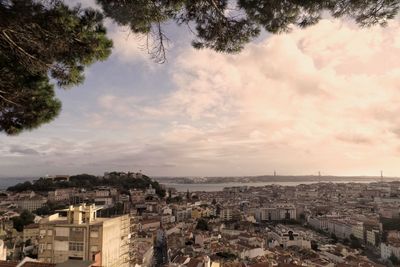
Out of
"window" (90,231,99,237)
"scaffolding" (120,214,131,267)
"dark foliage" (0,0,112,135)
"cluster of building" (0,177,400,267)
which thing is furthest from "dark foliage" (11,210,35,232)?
"dark foliage" (0,0,112,135)

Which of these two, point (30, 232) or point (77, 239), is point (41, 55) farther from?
point (30, 232)

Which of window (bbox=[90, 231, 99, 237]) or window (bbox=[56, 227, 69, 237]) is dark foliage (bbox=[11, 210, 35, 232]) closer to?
window (bbox=[56, 227, 69, 237])

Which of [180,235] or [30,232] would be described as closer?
[30,232]

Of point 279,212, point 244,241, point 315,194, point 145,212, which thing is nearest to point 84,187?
point 145,212

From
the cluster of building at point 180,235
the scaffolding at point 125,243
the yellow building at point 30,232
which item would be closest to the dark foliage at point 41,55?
the cluster of building at point 180,235

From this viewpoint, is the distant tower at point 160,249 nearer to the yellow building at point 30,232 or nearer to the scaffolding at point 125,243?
the yellow building at point 30,232

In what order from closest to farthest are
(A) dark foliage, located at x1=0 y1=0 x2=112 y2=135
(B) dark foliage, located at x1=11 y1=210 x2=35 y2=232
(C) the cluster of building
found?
(A) dark foliage, located at x1=0 y1=0 x2=112 y2=135 → (C) the cluster of building → (B) dark foliage, located at x1=11 y1=210 x2=35 y2=232

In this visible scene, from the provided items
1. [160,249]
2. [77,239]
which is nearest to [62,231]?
[77,239]

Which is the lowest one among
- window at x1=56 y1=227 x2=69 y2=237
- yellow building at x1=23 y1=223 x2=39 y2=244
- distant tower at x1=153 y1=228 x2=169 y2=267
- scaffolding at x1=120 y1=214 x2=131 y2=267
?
distant tower at x1=153 y1=228 x2=169 y2=267

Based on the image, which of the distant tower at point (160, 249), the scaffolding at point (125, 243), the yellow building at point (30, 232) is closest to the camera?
the scaffolding at point (125, 243)
